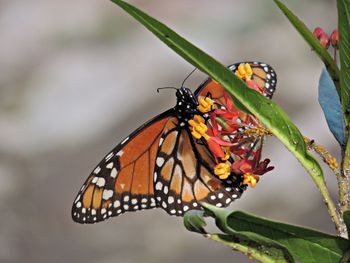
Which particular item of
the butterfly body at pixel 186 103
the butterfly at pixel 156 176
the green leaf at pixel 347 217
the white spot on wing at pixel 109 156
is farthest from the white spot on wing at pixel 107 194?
the green leaf at pixel 347 217

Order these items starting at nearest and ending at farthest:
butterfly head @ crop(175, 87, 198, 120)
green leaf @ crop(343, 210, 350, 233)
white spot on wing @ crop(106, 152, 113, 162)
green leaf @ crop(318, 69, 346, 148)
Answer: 1. green leaf @ crop(343, 210, 350, 233)
2. green leaf @ crop(318, 69, 346, 148)
3. butterfly head @ crop(175, 87, 198, 120)
4. white spot on wing @ crop(106, 152, 113, 162)

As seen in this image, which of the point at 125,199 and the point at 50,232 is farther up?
the point at 50,232

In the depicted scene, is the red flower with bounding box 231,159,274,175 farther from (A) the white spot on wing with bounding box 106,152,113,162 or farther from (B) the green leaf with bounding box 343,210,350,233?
(A) the white spot on wing with bounding box 106,152,113,162

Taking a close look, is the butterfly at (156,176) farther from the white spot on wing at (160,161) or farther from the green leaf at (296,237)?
the green leaf at (296,237)

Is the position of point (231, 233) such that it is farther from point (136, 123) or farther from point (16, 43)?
point (16, 43)

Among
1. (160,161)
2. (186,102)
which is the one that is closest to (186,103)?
(186,102)

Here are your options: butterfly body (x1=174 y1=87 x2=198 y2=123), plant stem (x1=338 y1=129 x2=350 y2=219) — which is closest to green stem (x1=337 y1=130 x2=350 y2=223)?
plant stem (x1=338 y1=129 x2=350 y2=219)

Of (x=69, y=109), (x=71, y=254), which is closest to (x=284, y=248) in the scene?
(x=71, y=254)
